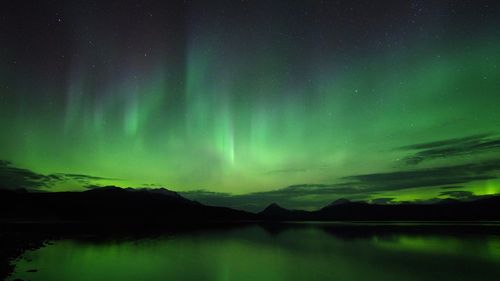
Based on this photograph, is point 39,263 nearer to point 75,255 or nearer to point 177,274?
point 75,255

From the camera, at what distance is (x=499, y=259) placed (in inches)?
1542

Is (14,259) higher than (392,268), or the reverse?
(14,259)

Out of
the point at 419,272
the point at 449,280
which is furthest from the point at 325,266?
the point at 449,280

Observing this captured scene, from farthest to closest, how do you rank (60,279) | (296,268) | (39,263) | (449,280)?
(296,268) → (39,263) → (449,280) → (60,279)

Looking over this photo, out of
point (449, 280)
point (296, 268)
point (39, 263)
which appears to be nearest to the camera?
point (449, 280)

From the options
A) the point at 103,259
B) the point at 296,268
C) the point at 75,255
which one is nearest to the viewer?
the point at 296,268

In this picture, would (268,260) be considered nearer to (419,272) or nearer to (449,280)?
(419,272)

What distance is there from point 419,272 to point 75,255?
36138 mm

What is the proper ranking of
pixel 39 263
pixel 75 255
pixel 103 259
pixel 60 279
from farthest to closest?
1. pixel 75 255
2. pixel 103 259
3. pixel 39 263
4. pixel 60 279

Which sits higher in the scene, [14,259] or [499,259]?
[14,259]

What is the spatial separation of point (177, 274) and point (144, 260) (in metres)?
9.01

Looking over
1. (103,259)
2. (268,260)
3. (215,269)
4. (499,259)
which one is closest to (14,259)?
(103,259)

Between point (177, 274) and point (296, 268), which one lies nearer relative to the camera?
point (177, 274)

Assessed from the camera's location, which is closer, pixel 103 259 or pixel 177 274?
pixel 177 274
